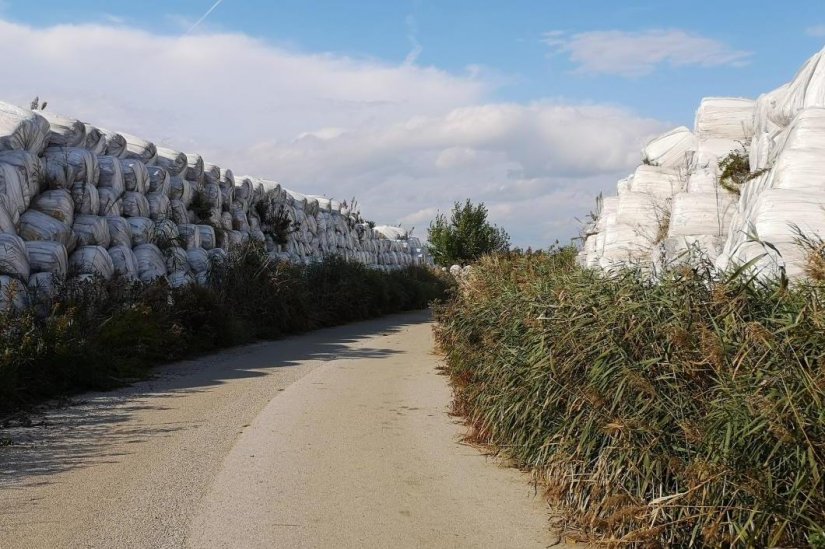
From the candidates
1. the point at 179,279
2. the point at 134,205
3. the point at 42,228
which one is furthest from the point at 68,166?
the point at 179,279

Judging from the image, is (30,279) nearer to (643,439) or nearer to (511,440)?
(511,440)

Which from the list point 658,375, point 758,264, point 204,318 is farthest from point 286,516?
point 204,318

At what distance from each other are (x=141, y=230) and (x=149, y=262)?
72 cm

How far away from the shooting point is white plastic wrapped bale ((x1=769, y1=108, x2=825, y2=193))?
7.90m

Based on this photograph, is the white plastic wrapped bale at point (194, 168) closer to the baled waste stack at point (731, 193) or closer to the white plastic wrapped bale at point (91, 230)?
the white plastic wrapped bale at point (91, 230)

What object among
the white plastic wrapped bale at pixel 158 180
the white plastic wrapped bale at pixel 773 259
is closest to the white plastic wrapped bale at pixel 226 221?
the white plastic wrapped bale at pixel 158 180

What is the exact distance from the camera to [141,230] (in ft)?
53.9

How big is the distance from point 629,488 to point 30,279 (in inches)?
386

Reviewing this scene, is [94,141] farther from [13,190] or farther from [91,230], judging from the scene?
[13,190]

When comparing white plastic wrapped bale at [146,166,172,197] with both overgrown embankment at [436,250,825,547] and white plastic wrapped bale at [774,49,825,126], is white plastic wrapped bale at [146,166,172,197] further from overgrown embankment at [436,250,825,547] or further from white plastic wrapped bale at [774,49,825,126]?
overgrown embankment at [436,250,825,547]

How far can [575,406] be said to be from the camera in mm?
5836

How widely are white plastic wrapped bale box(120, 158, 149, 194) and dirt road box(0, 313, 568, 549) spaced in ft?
20.6

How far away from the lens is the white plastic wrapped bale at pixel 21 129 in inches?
521

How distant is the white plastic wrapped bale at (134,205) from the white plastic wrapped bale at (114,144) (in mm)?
840
